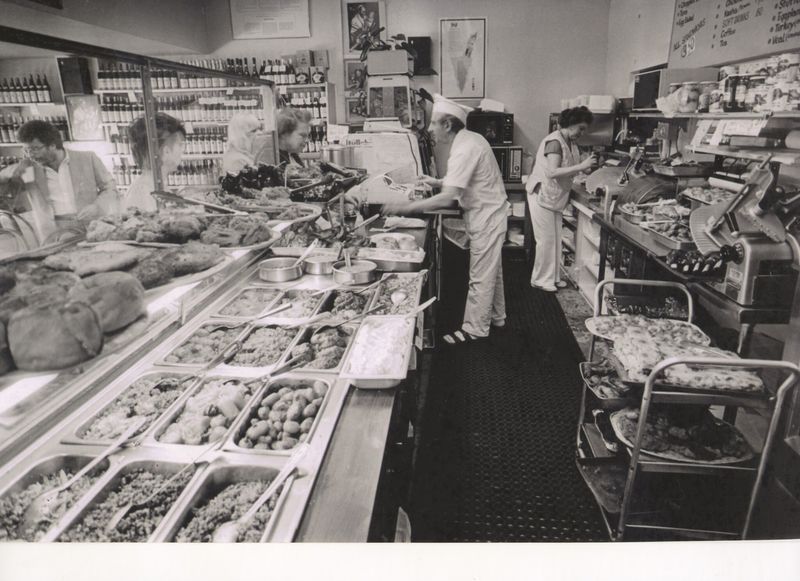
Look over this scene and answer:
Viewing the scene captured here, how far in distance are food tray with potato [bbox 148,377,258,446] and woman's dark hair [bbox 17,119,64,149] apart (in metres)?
1.20

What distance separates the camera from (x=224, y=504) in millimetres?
1128

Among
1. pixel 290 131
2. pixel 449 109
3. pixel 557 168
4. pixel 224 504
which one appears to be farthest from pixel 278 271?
pixel 557 168

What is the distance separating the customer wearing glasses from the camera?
1.80m

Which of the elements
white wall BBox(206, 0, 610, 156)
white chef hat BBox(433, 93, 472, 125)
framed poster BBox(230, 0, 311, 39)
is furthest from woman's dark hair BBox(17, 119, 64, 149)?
white wall BBox(206, 0, 610, 156)

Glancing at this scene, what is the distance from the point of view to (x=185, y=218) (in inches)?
77.6

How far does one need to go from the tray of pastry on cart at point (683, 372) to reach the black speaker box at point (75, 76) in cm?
399

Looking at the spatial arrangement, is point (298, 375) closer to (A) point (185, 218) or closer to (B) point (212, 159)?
(A) point (185, 218)

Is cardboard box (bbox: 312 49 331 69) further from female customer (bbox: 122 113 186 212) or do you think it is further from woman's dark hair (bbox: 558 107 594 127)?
female customer (bbox: 122 113 186 212)

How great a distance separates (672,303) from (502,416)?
1175 millimetres

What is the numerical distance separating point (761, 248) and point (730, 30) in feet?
5.91

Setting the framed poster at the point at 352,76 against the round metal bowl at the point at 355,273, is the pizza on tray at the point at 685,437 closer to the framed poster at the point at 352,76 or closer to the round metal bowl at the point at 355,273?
the round metal bowl at the point at 355,273

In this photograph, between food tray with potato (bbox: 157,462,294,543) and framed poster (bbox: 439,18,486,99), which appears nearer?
food tray with potato (bbox: 157,462,294,543)

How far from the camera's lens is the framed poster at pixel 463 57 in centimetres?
552
